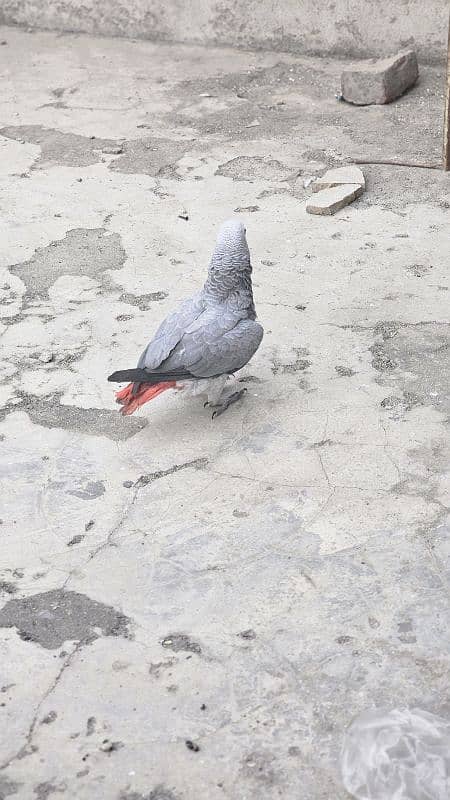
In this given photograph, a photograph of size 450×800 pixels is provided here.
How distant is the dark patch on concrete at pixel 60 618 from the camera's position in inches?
126

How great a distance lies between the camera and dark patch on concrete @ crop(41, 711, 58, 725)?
290 centimetres

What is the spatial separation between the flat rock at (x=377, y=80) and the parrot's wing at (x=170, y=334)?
378 centimetres

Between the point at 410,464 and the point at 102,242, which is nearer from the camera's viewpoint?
the point at 410,464

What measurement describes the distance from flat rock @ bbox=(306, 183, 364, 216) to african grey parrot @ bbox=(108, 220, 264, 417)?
1.87 metres

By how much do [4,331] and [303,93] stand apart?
3.81 metres

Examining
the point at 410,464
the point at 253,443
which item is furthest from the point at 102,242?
the point at 410,464

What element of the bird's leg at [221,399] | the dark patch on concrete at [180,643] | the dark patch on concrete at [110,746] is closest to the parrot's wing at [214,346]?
the bird's leg at [221,399]

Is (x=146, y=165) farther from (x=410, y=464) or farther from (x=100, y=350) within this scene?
(x=410, y=464)

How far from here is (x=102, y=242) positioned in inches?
225

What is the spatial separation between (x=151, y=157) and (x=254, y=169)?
722mm

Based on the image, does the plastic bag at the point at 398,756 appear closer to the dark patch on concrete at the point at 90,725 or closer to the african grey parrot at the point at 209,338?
the dark patch on concrete at the point at 90,725

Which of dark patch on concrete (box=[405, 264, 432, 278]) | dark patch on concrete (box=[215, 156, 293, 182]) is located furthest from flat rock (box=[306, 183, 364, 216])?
dark patch on concrete (box=[405, 264, 432, 278])

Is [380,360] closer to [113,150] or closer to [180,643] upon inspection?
[180,643]

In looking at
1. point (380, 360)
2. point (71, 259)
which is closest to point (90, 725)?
point (380, 360)
